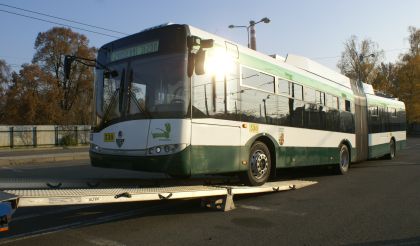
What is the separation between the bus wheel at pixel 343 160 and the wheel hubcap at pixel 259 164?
205 inches

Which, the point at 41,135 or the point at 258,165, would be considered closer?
the point at 258,165

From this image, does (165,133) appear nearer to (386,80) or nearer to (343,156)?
(343,156)

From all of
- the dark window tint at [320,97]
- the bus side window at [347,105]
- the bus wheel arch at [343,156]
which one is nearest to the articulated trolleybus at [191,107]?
the dark window tint at [320,97]

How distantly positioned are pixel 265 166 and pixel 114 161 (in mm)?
3178

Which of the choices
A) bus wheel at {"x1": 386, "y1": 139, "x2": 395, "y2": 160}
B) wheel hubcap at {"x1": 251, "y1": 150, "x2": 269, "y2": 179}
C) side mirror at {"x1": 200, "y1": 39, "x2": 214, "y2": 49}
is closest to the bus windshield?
side mirror at {"x1": 200, "y1": 39, "x2": 214, "y2": 49}

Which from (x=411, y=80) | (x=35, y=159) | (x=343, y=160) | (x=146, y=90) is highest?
(x=411, y=80)

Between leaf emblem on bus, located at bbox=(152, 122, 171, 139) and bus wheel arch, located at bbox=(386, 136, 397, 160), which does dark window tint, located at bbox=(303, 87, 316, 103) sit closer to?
leaf emblem on bus, located at bbox=(152, 122, 171, 139)

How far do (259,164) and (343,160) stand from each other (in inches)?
237

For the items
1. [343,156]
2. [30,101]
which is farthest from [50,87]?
[343,156]

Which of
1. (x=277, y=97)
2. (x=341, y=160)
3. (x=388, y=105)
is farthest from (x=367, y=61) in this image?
(x=277, y=97)

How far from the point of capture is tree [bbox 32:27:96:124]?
169 ft

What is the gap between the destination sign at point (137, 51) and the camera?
748cm

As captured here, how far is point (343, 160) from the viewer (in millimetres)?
13859

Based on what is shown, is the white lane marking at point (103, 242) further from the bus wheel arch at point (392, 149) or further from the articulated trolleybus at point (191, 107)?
the bus wheel arch at point (392, 149)
